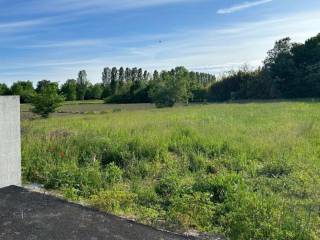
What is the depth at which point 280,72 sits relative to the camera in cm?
4122

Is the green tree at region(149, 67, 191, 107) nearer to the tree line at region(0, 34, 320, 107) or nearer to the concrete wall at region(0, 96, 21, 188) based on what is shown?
the tree line at region(0, 34, 320, 107)

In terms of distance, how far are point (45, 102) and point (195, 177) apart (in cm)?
2338

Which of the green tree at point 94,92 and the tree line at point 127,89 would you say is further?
the green tree at point 94,92

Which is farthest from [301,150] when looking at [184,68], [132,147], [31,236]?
[184,68]

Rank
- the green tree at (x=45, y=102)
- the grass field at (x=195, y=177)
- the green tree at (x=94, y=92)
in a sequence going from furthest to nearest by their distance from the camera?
the green tree at (x=94, y=92) < the green tree at (x=45, y=102) < the grass field at (x=195, y=177)

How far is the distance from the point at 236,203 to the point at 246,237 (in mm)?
891

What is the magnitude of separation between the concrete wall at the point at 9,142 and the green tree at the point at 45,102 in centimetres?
2237

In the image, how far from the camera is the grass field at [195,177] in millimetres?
4586

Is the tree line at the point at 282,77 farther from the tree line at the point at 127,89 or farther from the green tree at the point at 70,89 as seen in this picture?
the green tree at the point at 70,89

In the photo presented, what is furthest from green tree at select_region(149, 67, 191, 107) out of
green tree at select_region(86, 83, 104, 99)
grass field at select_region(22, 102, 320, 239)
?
grass field at select_region(22, 102, 320, 239)

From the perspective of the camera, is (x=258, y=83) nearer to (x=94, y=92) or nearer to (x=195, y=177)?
(x=94, y=92)

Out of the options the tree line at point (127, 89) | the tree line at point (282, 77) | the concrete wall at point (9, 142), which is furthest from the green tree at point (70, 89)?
the concrete wall at point (9, 142)

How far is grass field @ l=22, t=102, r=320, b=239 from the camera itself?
4.59 m

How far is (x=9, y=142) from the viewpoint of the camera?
243 inches
